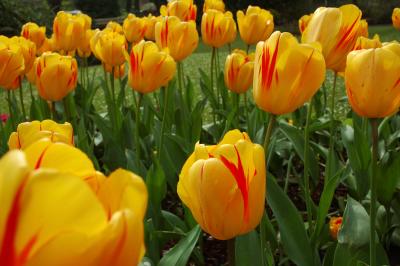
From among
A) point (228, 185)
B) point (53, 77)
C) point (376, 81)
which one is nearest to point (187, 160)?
point (228, 185)

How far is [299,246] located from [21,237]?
1.21 meters

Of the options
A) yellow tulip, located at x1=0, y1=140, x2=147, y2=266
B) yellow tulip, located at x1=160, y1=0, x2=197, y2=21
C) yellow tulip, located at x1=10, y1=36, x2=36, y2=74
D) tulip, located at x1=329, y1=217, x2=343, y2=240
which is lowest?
tulip, located at x1=329, y1=217, x2=343, y2=240

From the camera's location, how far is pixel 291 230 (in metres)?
1.55

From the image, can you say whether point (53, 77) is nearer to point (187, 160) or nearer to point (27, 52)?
point (27, 52)

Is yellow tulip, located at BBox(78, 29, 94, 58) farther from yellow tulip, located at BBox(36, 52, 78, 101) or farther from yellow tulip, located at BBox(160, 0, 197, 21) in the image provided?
yellow tulip, located at BBox(36, 52, 78, 101)

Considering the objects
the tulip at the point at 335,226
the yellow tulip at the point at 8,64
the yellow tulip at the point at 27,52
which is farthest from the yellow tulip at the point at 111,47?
the tulip at the point at 335,226

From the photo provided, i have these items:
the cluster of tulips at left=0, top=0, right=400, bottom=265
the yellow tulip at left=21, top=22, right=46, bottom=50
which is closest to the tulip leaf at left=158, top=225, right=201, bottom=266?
the cluster of tulips at left=0, top=0, right=400, bottom=265

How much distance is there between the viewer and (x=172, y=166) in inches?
89.5

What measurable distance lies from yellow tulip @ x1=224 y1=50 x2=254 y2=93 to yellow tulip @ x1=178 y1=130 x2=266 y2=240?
4.70ft

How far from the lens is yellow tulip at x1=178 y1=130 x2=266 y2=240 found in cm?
84

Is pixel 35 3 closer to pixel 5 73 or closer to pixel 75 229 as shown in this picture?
pixel 5 73

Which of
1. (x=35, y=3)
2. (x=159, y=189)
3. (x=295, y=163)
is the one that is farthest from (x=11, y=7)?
(x=159, y=189)

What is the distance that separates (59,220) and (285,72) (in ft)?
2.78

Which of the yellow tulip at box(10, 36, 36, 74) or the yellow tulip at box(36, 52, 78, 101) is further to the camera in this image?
the yellow tulip at box(10, 36, 36, 74)
